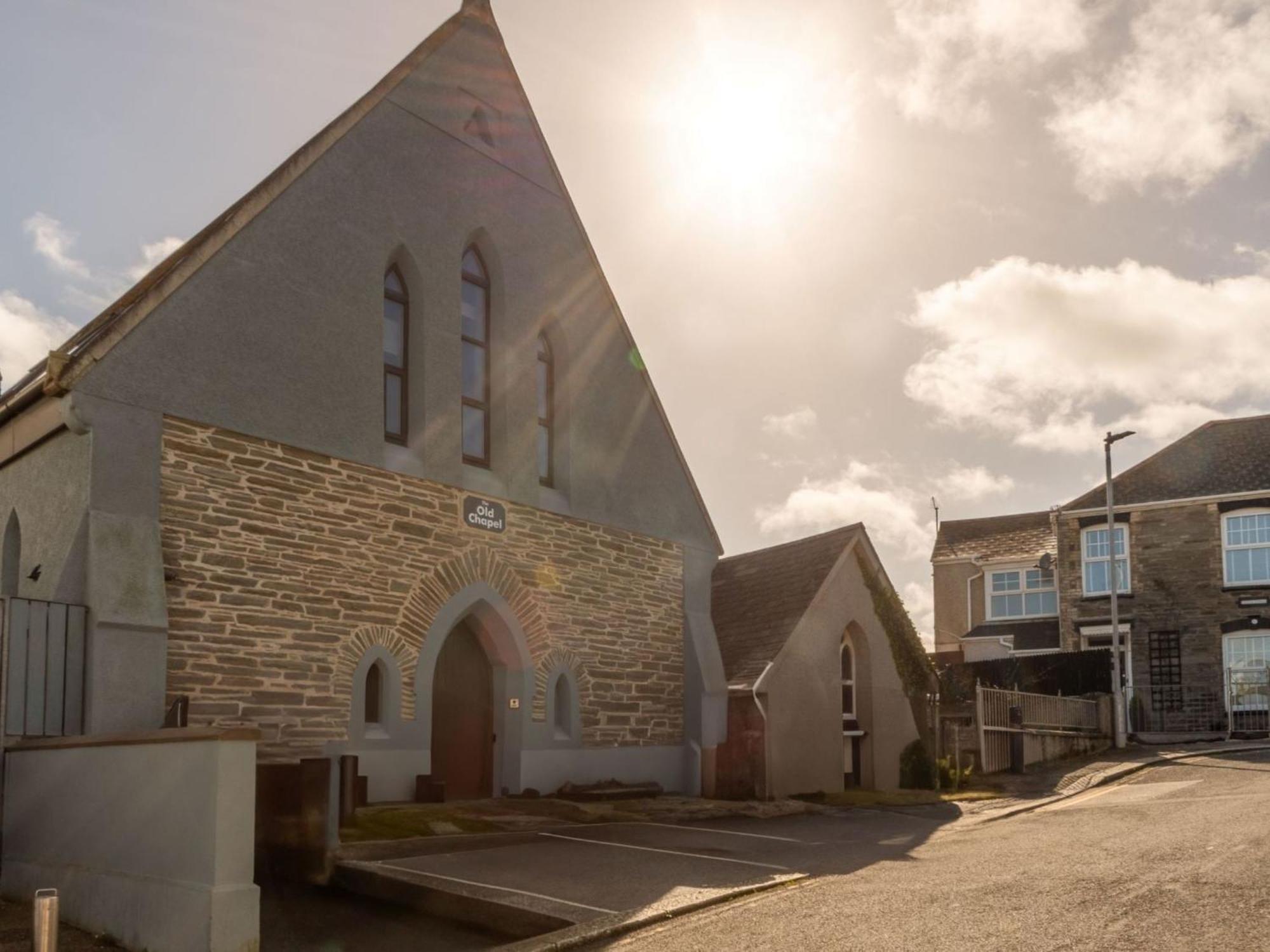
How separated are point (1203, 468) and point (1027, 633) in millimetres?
8366

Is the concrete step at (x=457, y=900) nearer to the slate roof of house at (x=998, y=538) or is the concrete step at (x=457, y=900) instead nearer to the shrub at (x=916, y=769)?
the shrub at (x=916, y=769)

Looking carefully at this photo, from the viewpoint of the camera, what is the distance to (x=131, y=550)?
12.0 meters

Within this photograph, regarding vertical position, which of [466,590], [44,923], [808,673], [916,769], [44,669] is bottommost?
[916,769]

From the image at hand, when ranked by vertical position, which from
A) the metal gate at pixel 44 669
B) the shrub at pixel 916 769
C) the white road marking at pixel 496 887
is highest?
the metal gate at pixel 44 669

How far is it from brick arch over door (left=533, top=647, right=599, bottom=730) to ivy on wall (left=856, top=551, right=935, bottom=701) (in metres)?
6.33

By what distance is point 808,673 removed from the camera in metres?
19.7

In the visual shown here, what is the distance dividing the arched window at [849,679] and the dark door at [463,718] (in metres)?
7.22

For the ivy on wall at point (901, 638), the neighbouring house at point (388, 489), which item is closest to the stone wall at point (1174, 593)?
the ivy on wall at point (901, 638)

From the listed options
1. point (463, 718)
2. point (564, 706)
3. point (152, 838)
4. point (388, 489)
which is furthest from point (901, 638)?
point (152, 838)

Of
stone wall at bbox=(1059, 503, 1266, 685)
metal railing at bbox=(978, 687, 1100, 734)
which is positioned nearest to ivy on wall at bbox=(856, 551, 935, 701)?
metal railing at bbox=(978, 687, 1100, 734)

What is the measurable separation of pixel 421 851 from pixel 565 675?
5659 mm

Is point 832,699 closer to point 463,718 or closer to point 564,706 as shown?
point 564,706

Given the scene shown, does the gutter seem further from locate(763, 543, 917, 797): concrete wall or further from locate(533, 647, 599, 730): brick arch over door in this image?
locate(533, 647, 599, 730): brick arch over door

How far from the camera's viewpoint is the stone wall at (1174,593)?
37.0 metres
